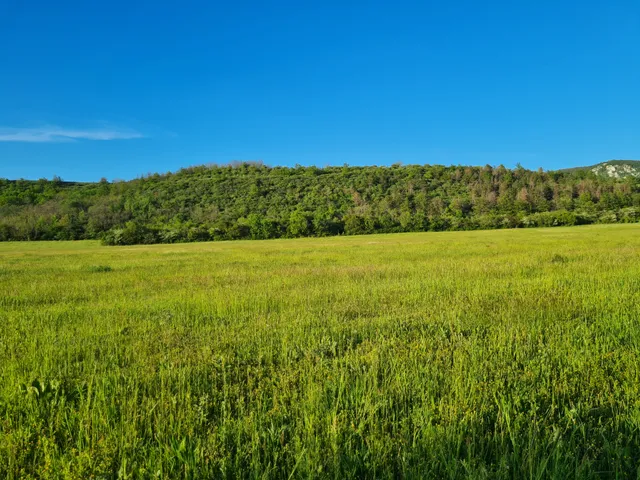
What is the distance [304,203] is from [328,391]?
113 m

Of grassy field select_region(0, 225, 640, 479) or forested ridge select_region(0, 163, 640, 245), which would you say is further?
forested ridge select_region(0, 163, 640, 245)

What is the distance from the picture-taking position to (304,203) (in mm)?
115875

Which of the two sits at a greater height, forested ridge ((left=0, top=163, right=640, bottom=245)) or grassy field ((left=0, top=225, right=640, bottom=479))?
forested ridge ((left=0, top=163, right=640, bottom=245))

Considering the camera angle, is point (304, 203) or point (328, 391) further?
point (304, 203)

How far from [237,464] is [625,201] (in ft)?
402

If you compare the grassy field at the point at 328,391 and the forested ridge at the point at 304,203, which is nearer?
the grassy field at the point at 328,391

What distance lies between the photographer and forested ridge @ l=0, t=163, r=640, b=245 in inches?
3147

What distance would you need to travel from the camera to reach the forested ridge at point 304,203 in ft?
262

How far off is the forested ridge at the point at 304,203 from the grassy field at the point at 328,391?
6982 cm

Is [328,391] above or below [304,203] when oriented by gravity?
below

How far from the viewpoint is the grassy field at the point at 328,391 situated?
2.91 meters

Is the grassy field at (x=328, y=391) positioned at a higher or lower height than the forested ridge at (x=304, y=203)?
lower

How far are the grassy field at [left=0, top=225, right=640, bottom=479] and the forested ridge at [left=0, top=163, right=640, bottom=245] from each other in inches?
2749

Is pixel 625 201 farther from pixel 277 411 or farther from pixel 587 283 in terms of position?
pixel 277 411
